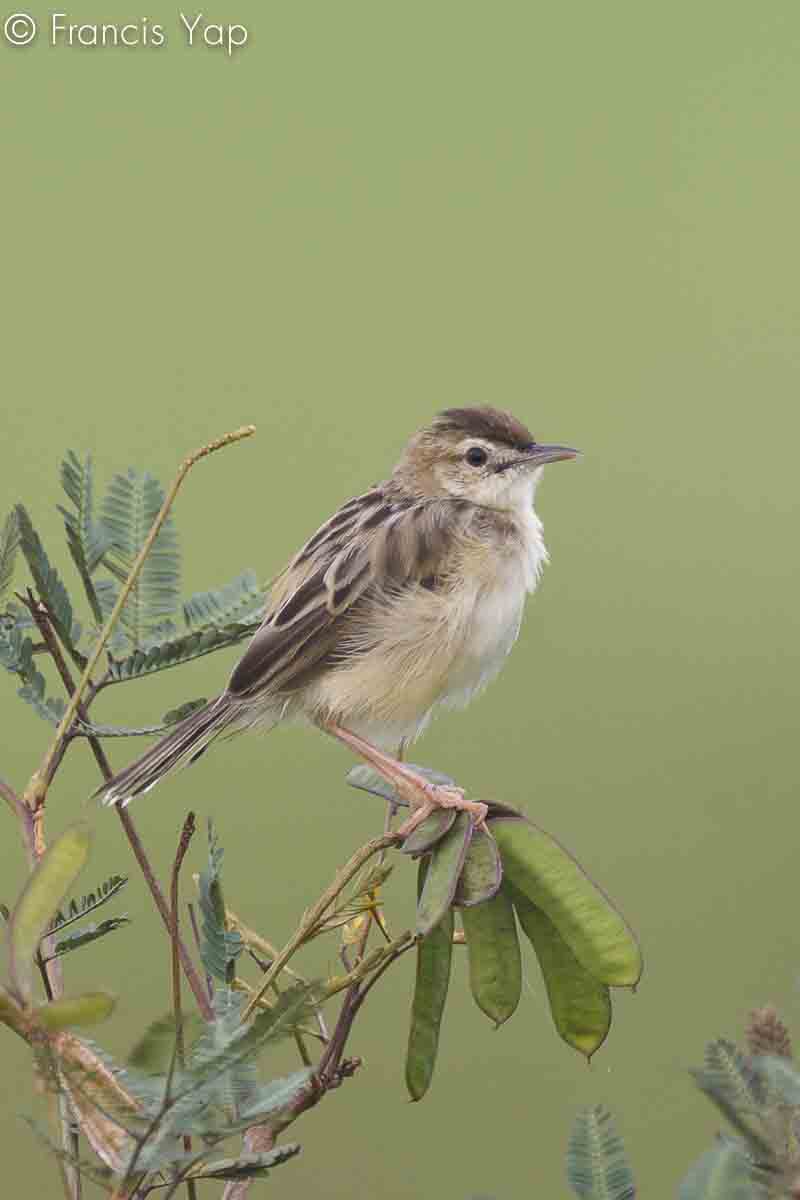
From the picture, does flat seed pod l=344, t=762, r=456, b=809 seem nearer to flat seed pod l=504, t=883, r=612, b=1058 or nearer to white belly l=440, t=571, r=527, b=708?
flat seed pod l=504, t=883, r=612, b=1058

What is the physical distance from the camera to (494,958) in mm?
1857

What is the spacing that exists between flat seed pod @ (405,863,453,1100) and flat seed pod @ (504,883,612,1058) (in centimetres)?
13

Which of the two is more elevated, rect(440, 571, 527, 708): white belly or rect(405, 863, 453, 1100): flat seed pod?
rect(440, 571, 527, 708): white belly

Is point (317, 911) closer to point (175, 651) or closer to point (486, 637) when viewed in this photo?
point (175, 651)

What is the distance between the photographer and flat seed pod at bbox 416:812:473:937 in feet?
5.50

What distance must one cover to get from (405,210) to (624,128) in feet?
4.39

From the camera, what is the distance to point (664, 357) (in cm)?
778

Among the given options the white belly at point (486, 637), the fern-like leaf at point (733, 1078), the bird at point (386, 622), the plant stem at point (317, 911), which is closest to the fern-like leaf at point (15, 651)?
the plant stem at point (317, 911)

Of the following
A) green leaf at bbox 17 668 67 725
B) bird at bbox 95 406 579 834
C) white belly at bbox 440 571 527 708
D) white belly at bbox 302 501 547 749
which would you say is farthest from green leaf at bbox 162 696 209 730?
white belly at bbox 440 571 527 708

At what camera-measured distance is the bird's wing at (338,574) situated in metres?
3.15

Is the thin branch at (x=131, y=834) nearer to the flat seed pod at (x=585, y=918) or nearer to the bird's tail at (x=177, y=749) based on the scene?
the flat seed pod at (x=585, y=918)

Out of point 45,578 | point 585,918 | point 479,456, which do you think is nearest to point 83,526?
point 45,578

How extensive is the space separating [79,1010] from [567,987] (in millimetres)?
792

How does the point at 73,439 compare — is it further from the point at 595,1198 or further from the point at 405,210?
the point at 595,1198
